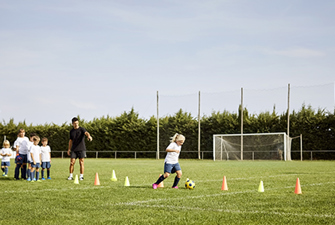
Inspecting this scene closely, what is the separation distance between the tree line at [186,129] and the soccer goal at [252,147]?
1.96 metres

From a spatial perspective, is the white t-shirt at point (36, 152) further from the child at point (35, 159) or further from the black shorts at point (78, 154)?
the black shorts at point (78, 154)

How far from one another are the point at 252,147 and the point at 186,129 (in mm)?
8878

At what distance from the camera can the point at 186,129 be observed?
48.7m

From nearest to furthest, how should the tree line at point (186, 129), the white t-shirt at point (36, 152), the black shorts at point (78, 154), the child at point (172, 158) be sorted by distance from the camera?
the child at point (172, 158) < the white t-shirt at point (36, 152) < the black shorts at point (78, 154) < the tree line at point (186, 129)

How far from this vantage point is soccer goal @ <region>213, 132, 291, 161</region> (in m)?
39.6

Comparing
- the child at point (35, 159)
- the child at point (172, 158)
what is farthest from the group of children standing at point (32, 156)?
the child at point (172, 158)

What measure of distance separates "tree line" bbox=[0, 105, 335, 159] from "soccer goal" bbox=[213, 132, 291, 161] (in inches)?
77.3

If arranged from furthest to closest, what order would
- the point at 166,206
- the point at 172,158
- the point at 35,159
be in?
1. the point at 35,159
2. the point at 172,158
3. the point at 166,206

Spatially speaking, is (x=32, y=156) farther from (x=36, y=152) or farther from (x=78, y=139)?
(x=78, y=139)

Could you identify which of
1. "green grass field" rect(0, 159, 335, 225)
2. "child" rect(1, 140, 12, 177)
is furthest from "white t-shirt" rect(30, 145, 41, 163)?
"child" rect(1, 140, 12, 177)

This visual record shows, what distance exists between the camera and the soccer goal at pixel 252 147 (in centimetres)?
3963

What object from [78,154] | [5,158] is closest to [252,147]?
[5,158]

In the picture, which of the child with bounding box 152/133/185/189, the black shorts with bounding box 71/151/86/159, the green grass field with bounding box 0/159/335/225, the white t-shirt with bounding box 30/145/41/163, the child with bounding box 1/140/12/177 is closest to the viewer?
the green grass field with bounding box 0/159/335/225

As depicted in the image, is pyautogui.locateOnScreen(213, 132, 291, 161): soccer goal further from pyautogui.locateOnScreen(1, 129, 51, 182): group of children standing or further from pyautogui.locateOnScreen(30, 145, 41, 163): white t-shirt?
pyautogui.locateOnScreen(30, 145, 41, 163): white t-shirt
